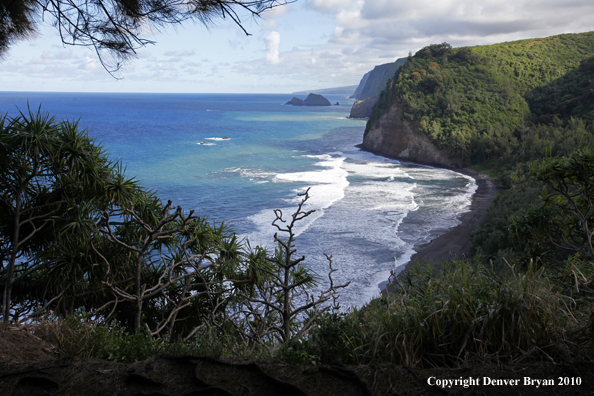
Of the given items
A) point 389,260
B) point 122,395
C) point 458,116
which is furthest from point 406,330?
point 458,116

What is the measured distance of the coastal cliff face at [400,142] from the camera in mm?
41281

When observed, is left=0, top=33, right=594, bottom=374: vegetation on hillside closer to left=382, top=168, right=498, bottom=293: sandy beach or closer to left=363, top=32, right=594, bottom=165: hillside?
left=382, top=168, right=498, bottom=293: sandy beach

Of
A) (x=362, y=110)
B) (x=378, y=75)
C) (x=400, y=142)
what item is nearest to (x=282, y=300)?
(x=400, y=142)

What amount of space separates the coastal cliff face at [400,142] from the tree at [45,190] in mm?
38034

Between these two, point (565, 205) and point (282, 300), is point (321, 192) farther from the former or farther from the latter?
point (565, 205)

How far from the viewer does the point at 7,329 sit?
3449mm

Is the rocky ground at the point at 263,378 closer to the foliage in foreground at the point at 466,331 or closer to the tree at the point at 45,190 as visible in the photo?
the foliage in foreground at the point at 466,331

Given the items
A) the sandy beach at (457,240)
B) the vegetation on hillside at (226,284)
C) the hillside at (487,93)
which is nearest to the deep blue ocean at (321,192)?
the sandy beach at (457,240)

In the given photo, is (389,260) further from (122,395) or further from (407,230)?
(122,395)

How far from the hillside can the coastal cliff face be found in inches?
21.2

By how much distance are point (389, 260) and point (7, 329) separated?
14855 millimetres

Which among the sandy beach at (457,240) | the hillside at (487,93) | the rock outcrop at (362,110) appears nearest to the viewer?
the sandy beach at (457,240)

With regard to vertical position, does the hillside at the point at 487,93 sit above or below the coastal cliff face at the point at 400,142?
above

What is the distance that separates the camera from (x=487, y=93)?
46.8 meters
